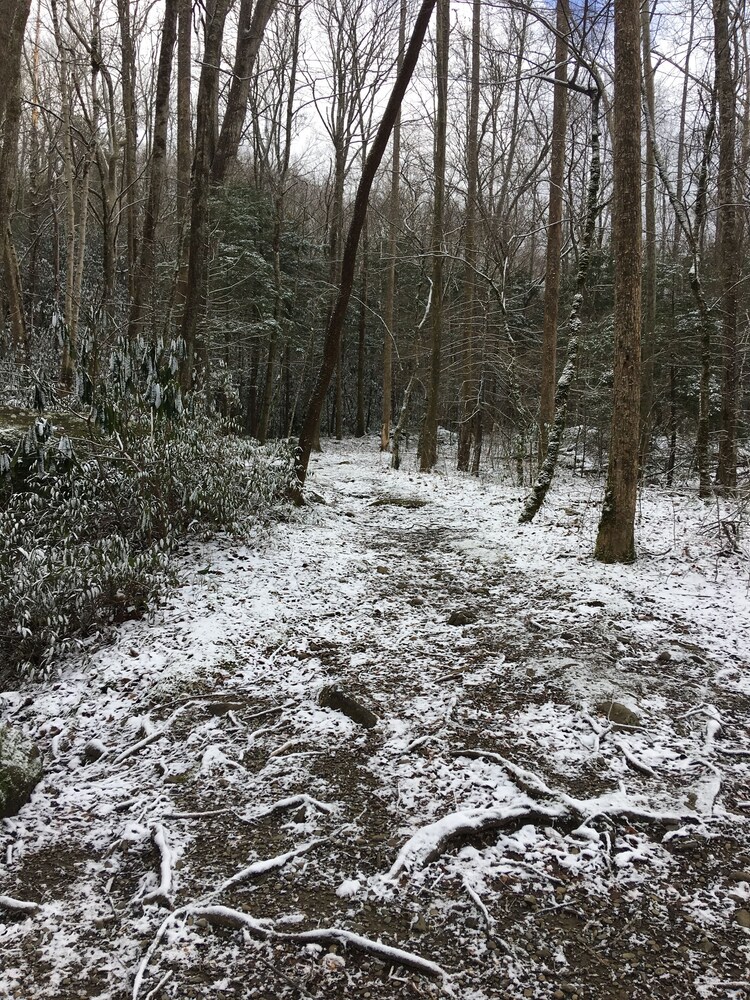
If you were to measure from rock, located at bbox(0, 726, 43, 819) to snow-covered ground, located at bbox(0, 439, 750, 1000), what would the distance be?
0.25ft

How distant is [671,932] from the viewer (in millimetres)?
2076

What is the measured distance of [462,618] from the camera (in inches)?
198

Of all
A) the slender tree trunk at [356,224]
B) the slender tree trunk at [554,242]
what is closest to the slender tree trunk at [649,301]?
the slender tree trunk at [554,242]

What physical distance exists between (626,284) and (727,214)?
19.6 ft

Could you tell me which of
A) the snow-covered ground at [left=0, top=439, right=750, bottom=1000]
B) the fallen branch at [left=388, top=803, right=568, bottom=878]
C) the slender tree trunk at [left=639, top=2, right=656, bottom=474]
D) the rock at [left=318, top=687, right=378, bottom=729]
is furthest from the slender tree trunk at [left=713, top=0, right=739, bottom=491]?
the fallen branch at [left=388, top=803, right=568, bottom=878]

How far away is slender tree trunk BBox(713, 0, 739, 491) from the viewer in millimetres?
9508

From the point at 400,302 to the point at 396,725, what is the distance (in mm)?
25393

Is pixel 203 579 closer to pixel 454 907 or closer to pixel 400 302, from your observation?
pixel 454 907

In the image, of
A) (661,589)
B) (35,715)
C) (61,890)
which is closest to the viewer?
(61,890)

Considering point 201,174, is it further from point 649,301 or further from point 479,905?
point 649,301

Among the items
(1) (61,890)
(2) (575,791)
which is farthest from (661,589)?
(1) (61,890)

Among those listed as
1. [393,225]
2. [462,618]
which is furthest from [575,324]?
[393,225]

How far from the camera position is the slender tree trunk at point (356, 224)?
771 centimetres

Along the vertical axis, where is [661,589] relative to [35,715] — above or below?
above
